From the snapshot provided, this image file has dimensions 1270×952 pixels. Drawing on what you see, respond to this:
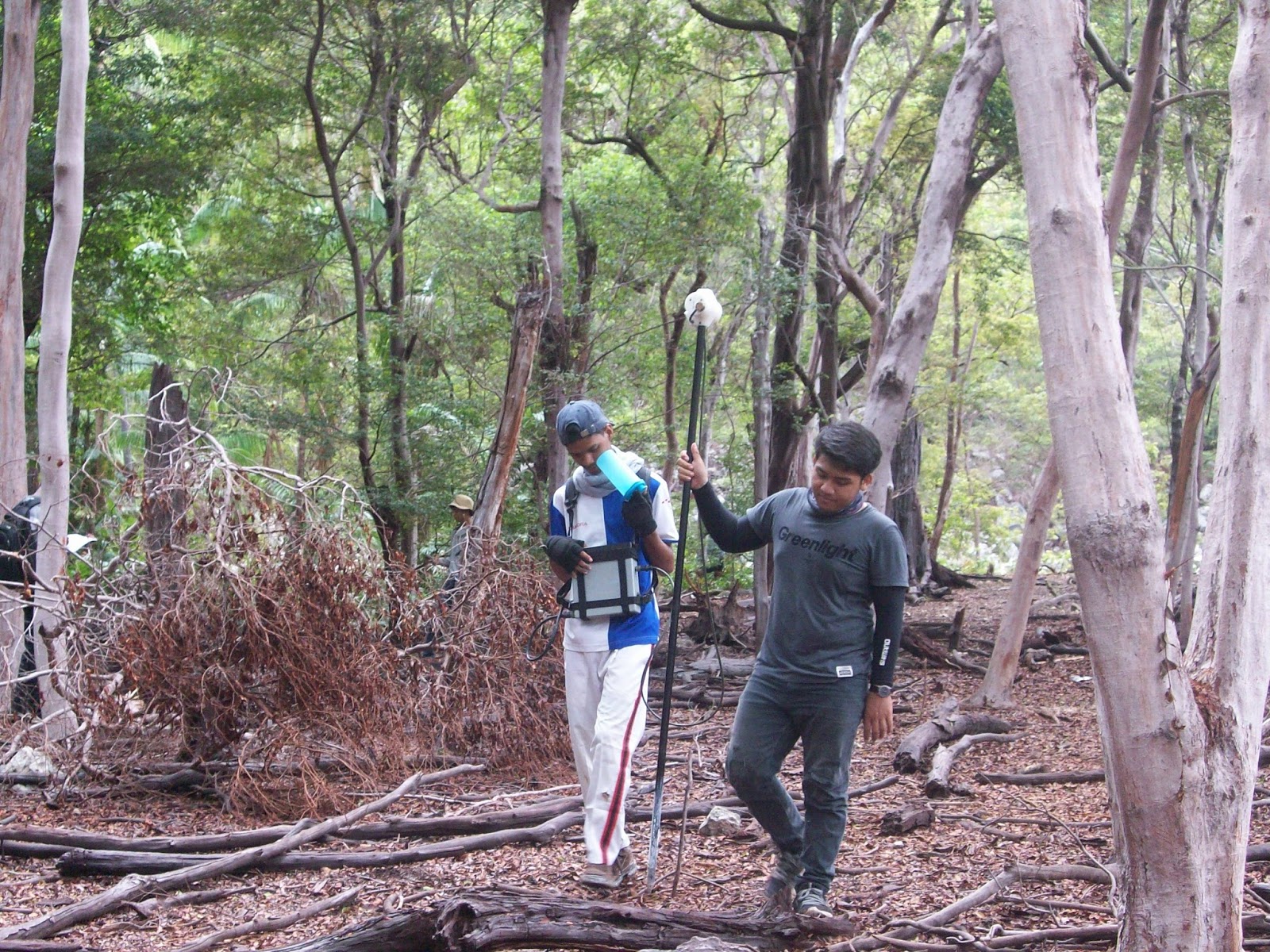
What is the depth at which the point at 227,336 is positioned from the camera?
16.5m

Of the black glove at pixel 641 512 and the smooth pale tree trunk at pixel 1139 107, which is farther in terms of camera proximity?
the smooth pale tree trunk at pixel 1139 107

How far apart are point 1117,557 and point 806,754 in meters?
1.40

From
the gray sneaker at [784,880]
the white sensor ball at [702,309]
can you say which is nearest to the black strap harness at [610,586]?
the white sensor ball at [702,309]

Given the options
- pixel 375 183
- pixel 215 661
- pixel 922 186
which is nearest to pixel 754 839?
pixel 215 661

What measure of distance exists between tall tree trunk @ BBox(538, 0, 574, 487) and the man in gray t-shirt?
718 cm

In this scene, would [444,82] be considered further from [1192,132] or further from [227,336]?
[1192,132]

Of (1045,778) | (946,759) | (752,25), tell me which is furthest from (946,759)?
(752,25)

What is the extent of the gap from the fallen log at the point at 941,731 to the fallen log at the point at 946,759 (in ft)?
0.27

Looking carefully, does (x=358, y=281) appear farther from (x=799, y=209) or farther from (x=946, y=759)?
(x=946, y=759)

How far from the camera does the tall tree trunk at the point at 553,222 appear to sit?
11.9 meters

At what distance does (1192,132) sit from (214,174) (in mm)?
12882

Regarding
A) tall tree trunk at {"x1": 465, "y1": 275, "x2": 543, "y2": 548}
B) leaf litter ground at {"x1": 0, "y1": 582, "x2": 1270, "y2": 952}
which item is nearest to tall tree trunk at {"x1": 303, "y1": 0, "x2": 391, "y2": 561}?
tall tree trunk at {"x1": 465, "y1": 275, "x2": 543, "y2": 548}

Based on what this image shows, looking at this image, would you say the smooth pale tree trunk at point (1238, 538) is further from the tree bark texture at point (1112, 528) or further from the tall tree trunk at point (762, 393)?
the tall tree trunk at point (762, 393)

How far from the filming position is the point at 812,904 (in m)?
4.20
